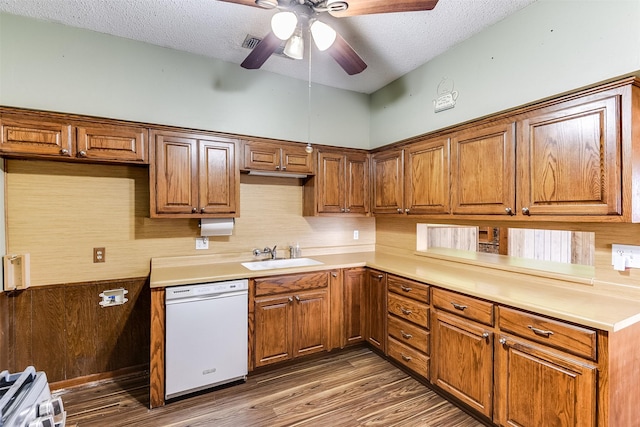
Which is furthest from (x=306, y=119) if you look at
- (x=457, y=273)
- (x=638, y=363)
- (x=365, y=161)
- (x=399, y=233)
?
(x=638, y=363)

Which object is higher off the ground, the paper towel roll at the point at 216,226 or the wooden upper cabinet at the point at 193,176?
the wooden upper cabinet at the point at 193,176

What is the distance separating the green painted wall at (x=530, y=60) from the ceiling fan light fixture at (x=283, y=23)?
1.57m

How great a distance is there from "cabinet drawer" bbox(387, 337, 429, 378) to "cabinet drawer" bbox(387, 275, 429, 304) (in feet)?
1.46

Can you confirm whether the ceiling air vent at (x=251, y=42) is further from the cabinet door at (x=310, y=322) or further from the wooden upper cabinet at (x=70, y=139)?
the cabinet door at (x=310, y=322)

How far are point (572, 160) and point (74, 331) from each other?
3761mm

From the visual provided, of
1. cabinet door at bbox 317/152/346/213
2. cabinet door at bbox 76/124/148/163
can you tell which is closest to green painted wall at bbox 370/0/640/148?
cabinet door at bbox 317/152/346/213

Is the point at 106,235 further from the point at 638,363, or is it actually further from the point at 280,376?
the point at 638,363

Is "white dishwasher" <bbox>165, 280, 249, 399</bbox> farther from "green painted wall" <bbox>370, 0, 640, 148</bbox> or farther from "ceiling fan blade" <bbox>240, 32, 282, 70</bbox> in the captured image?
"green painted wall" <bbox>370, 0, 640, 148</bbox>

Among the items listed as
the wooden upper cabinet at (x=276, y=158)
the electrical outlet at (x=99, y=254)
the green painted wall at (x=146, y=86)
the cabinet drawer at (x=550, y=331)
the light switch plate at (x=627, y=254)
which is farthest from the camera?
the wooden upper cabinet at (x=276, y=158)

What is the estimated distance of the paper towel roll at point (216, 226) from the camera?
8.82 ft

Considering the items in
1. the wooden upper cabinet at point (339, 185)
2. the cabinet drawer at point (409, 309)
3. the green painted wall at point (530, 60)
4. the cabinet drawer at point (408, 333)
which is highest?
the green painted wall at point (530, 60)

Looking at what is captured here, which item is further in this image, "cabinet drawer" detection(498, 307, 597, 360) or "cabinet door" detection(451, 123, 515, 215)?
"cabinet door" detection(451, 123, 515, 215)

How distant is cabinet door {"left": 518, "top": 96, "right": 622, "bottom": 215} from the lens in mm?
1640

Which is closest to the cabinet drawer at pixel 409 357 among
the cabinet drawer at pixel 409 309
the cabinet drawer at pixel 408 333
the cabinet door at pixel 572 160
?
the cabinet drawer at pixel 408 333
